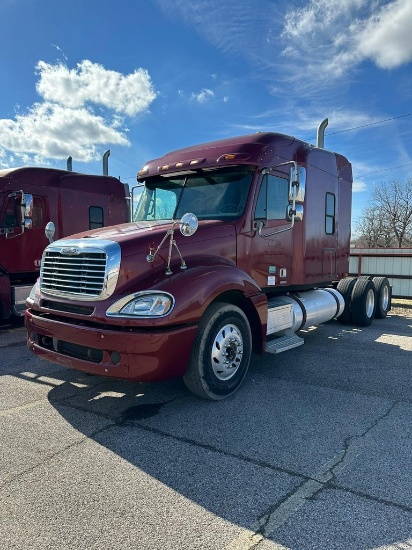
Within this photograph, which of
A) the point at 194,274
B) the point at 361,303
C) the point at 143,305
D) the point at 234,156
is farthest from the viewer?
the point at 361,303

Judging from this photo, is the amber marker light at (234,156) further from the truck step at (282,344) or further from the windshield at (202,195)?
the truck step at (282,344)

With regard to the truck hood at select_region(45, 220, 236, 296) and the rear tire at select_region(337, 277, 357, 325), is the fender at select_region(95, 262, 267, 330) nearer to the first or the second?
the truck hood at select_region(45, 220, 236, 296)

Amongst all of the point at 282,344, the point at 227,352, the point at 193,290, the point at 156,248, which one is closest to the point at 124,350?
the point at 193,290

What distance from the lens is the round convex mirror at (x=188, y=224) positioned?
13.8ft

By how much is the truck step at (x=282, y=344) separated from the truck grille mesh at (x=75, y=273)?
2.39 m

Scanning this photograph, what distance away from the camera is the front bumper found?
3.82 metres

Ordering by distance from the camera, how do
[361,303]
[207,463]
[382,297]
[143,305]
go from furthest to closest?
[382,297]
[361,303]
[143,305]
[207,463]

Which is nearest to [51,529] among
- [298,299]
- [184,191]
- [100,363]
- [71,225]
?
[100,363]

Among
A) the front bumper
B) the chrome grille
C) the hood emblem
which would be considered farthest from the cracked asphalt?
the hood emblem

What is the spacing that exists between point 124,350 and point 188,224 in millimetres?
1353

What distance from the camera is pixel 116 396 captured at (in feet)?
15.3

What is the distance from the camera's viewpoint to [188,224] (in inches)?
166

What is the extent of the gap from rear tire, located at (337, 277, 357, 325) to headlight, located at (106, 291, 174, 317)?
6046mm

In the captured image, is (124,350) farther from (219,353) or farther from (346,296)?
(346,296)
